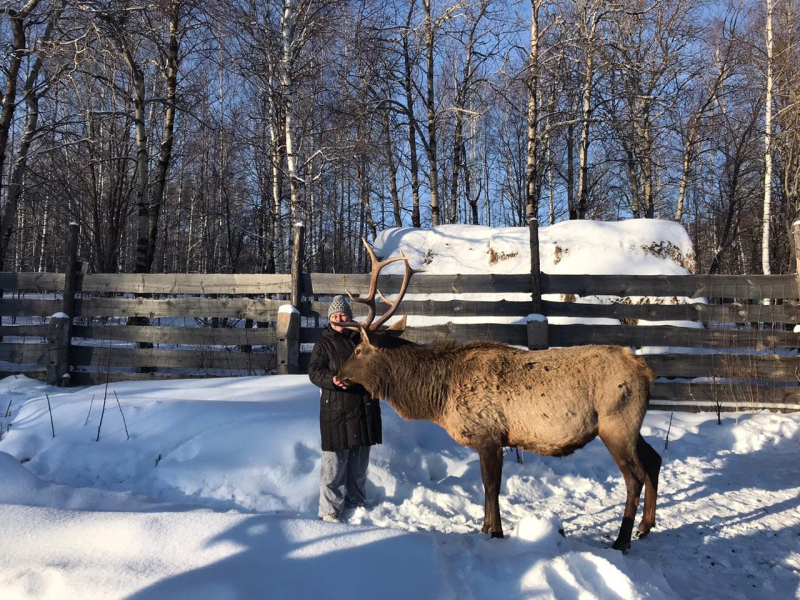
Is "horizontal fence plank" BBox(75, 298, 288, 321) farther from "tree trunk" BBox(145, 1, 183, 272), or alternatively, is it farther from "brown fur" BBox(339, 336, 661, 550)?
"brown fur" BBox(339, 336, 661, 550)

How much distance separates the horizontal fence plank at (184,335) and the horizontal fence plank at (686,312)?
163 inches

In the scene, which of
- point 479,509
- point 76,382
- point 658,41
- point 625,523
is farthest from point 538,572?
point 658,41

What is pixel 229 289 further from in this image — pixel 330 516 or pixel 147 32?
pixel 147 32

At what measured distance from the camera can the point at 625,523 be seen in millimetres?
3689

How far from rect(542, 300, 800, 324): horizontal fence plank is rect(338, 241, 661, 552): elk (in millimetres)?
3417

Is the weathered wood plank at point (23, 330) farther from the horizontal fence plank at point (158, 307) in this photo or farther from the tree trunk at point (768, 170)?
the tree trunk at point (768, 170)

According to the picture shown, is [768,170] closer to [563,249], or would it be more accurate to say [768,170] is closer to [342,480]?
[563,249]

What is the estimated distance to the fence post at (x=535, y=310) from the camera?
23.0ft

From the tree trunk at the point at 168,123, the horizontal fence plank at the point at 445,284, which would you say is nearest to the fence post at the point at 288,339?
the horizontal fence plank at the point at 445,284

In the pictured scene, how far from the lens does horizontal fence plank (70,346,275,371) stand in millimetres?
7531

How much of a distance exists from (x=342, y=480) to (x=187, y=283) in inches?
194

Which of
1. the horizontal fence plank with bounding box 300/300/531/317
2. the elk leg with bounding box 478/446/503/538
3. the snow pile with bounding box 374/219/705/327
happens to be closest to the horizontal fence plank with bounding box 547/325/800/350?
the horizontal fence plank with bounding box 300/300/531/317

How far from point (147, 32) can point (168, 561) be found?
11.3m

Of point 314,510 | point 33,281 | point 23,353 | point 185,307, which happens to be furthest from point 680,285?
point 23,353
